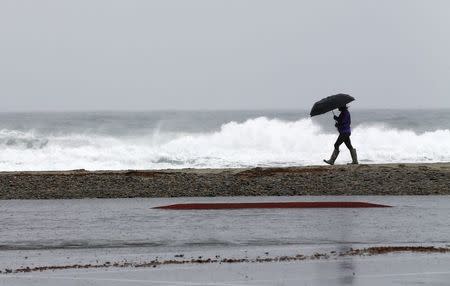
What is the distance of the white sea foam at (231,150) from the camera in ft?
139

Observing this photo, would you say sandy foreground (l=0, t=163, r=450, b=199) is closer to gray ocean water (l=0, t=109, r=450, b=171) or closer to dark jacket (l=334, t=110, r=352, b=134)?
dark jacket (l=334, t=110, r=352, b=134)

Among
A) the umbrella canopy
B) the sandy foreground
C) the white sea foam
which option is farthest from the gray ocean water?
the sandy foreground

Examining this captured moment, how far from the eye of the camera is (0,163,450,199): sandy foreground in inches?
907

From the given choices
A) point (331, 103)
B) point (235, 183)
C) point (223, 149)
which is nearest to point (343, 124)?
point (331, 103)

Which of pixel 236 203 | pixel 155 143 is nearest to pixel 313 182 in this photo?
pixel 236 203

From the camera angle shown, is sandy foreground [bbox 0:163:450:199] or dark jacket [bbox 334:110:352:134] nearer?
sandy foreground [bbox 0:163:450:199]

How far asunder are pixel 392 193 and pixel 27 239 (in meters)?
10.6

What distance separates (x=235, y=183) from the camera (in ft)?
78.1

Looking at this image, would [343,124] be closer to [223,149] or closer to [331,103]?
[331,103]

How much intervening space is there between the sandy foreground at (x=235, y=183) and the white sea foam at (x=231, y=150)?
47.2 feet

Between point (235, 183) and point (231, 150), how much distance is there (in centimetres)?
2718

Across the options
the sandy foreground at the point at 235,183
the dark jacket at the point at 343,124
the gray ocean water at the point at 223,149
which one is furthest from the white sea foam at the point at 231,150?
the sandy foreground at the point at 235,183

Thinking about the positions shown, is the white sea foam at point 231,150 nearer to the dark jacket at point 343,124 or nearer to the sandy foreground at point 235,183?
the dark jacket at point 343,124

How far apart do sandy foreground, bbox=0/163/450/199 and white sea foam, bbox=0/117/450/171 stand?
1440cm
